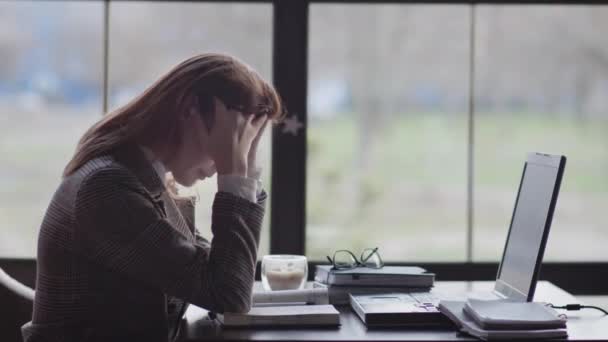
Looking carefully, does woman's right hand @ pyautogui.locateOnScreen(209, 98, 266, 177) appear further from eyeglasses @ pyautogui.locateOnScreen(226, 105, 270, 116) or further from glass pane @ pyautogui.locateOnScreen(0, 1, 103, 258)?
glass pane @ pyautogui.locateOnScreen(0, 1, 103, 258)

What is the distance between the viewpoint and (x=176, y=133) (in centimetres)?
186

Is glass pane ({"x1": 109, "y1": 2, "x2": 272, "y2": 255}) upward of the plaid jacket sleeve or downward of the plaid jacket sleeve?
upward

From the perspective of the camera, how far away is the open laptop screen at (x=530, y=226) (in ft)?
6.20

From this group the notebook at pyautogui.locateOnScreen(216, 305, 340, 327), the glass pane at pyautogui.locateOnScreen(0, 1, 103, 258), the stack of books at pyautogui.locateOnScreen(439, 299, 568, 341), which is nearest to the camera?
the stack of books at pyautogui.locateOnScreen(439, 299, 568, 341)

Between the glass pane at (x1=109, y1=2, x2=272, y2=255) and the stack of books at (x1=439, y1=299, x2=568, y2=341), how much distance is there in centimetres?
171

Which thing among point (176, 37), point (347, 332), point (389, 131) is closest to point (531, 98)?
point (389, 131)

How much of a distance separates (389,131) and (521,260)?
1.49 metres

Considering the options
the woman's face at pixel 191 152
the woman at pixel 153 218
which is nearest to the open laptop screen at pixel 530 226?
the woman at pixel 153 218

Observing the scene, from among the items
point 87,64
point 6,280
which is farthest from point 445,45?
point 6,280

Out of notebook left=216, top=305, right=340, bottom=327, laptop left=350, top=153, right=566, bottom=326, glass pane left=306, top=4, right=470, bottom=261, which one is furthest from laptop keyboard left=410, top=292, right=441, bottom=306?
glass pane left=306, top=4, right=470, bottom=261

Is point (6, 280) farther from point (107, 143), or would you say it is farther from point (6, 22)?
point (6, 22)

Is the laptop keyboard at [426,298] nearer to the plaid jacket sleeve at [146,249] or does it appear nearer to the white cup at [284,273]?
the white cup at [284,273]

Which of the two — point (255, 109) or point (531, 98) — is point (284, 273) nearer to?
point (255, 109)

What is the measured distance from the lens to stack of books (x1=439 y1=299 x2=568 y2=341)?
63.9 inches
